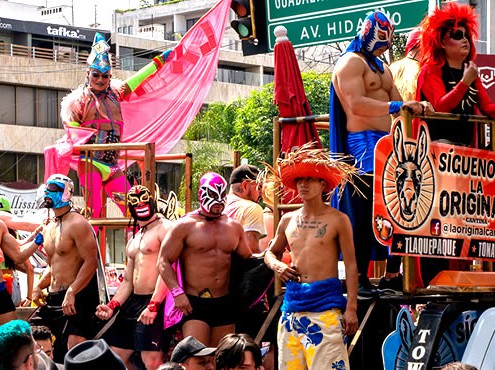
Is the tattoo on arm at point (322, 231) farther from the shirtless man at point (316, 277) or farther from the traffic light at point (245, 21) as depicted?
the traffic light at point (245, 21)

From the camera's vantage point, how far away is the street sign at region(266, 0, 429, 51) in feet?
37.0

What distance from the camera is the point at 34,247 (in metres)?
11.8

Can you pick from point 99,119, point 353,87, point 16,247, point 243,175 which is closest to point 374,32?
point 353,87

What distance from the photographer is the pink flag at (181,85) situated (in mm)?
14711

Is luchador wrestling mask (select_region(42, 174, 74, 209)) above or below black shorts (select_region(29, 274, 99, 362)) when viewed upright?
above

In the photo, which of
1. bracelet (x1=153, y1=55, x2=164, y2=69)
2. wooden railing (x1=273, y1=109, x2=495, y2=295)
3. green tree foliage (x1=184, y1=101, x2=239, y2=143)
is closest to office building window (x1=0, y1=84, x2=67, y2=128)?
green tree foliage (x1=184, y1=101, x2=239, y2=143)

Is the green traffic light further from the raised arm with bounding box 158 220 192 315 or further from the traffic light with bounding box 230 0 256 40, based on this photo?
Result: the raised arm with bounding box 158 220 192 315

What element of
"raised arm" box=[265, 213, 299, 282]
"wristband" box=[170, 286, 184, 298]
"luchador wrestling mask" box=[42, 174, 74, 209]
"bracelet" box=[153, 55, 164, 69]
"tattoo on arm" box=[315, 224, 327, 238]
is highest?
"bracelet" box=[153, 55, 164, 69]

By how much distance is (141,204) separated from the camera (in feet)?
35.9

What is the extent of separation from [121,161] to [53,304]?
274 centimetres

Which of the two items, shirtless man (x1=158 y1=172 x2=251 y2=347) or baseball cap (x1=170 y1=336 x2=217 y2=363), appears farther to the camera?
shirtless man (x1=158 y1=172 x2=251 y2=347)

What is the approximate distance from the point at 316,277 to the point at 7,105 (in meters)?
42.2

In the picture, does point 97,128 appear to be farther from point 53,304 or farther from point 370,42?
point 370,42

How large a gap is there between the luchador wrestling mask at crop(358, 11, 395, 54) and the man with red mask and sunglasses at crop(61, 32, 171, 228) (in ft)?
15.2
